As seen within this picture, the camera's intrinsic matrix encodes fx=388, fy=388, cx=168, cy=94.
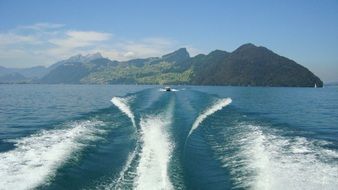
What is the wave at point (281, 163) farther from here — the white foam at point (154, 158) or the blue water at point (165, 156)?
the white foam at point (154, 158)

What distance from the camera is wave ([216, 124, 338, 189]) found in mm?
21188

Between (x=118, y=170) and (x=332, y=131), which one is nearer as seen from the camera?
(x=118, y=170)

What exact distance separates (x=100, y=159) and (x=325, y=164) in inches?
581

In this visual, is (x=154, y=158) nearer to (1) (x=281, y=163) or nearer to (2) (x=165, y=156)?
A: (2) (x=165, y=156)

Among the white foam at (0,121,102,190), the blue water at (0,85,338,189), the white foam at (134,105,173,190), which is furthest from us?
the blue water at (0,85,338,189)

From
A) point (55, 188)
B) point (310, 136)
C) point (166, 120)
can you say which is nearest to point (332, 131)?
point (310, 136)

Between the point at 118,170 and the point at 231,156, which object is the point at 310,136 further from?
the point at 118,170

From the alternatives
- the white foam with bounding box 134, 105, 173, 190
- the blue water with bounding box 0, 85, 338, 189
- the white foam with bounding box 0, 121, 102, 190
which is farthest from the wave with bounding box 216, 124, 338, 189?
the white foam with bounding box 0, 121, 102, 190

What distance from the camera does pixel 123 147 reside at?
99.7ft

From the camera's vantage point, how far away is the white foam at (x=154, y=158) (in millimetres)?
20495

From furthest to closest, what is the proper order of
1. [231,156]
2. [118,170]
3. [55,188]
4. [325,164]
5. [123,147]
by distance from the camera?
[123,147] < [231,156] < [325,164] < [118,170] < [55,188]

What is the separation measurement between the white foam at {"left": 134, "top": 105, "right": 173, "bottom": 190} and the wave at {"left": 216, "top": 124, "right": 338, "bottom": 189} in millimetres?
4125

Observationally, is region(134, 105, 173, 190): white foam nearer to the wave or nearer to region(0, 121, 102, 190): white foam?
the wave

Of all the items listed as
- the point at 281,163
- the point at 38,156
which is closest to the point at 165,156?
the point at 281,163
